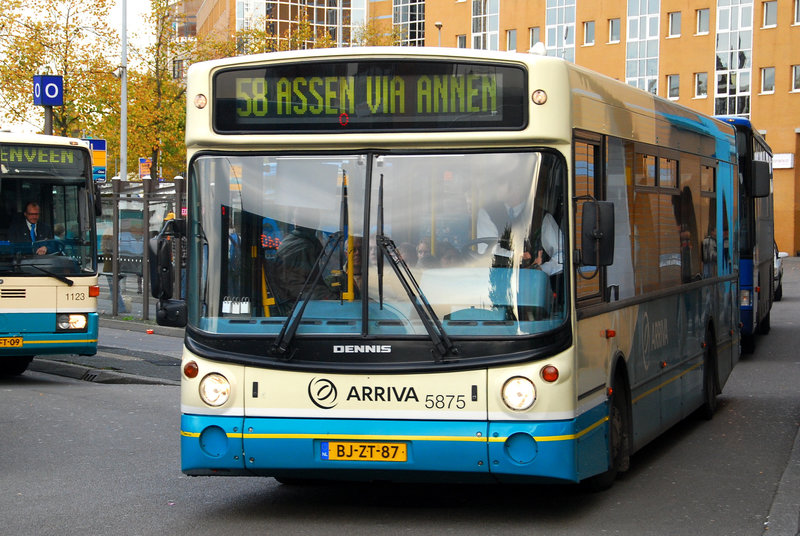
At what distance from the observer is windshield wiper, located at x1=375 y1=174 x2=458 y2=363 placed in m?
7.28

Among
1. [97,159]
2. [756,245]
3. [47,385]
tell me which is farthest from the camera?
[97,159]

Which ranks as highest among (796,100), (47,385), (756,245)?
(796,100)

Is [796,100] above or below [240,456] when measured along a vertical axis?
above

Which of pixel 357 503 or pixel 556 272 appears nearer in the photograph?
pixel 556 272

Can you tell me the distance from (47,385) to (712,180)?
26.6 ft

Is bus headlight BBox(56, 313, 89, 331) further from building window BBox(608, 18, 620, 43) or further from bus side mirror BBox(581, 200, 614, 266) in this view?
building window BBox(608, 18, 620, 43)

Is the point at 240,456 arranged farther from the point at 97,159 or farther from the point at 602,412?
the point at 97,159

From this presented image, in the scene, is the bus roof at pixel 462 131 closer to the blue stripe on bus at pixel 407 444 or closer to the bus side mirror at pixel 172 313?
the bus side mirror at pixel 172 313

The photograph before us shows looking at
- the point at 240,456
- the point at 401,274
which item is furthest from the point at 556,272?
the point at 240,456

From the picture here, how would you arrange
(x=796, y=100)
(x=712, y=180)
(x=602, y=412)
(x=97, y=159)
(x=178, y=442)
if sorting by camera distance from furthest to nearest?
1. (x=796, y=100)
2. (x=97, y=159)
3. (x=712, y=180)
4. (x=178, y=442)
5. (x=602, y=412)

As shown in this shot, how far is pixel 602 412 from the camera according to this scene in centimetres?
807

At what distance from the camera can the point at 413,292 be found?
7.34 meters

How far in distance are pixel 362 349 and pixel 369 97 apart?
4.69 feet

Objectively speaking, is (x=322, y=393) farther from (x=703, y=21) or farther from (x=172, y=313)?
(x=703, y=21)
